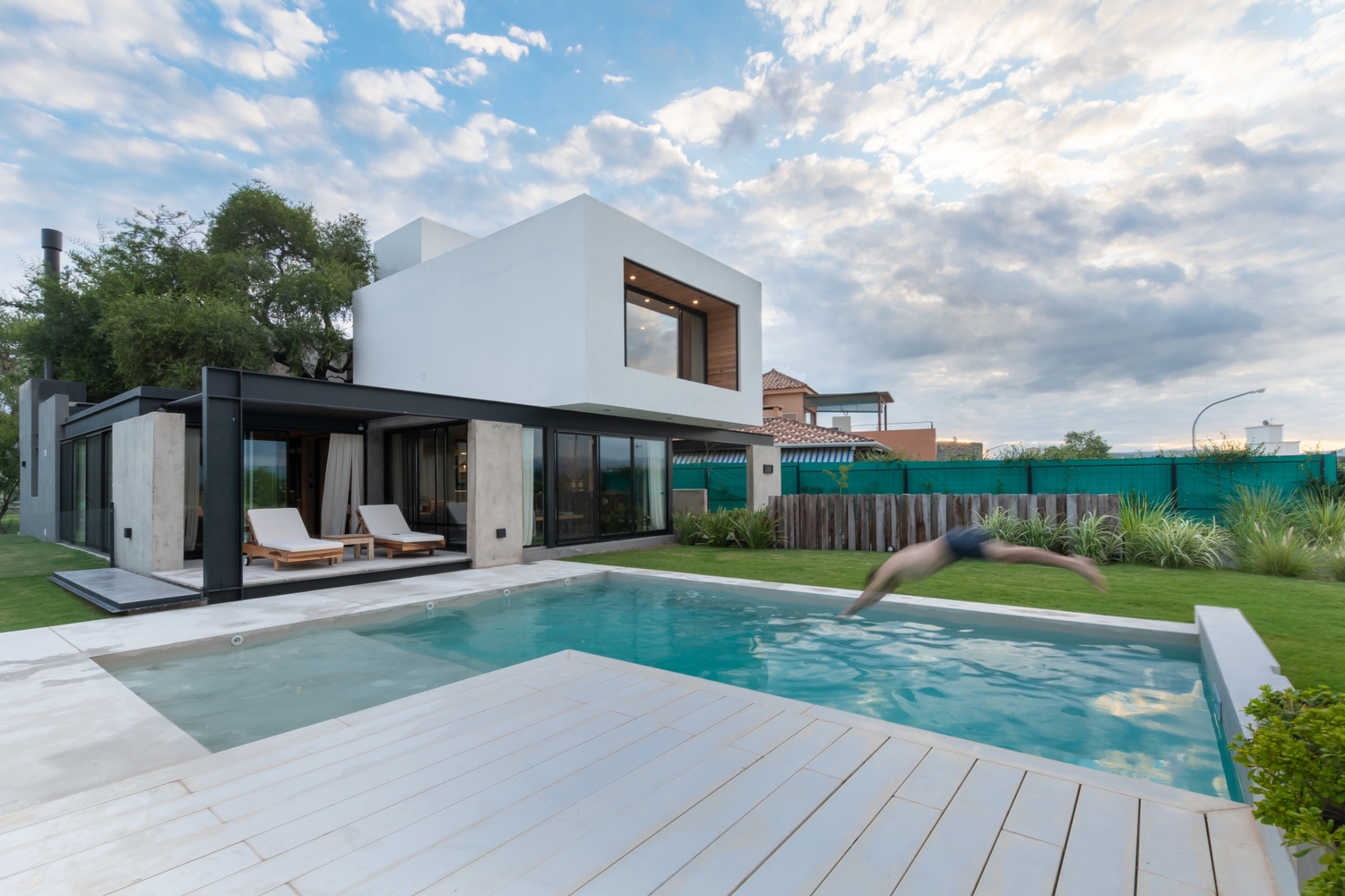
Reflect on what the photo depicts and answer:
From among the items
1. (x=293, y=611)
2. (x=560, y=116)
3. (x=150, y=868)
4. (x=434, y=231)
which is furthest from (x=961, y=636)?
(x=434, y=231)

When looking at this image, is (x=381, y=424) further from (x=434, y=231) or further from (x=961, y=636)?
(x=961, y=636)

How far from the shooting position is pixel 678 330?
1397cm

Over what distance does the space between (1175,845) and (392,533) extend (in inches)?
421

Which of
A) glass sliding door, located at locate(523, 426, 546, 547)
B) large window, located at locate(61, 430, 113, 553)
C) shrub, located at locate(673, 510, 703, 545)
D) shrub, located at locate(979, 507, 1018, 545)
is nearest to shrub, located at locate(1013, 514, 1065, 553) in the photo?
shrub, located at locate(979, 507, 1018, 545)

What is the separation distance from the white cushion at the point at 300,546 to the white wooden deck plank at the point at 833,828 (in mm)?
8460

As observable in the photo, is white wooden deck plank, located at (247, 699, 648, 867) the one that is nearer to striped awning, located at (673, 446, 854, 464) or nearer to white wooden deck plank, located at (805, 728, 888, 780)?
white wooden deck plank, located at (805, 728, 888, 780)

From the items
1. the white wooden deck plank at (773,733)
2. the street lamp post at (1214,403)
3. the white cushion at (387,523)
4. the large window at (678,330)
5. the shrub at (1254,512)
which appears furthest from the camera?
the street lamp post at (1214,403)

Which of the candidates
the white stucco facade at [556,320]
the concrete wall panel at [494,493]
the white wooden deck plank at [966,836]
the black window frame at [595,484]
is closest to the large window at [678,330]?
the white stucco facade at [556,320]

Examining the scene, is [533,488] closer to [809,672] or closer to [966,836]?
[809,672]

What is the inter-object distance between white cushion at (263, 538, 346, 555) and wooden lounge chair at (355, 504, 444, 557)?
0.95 metres

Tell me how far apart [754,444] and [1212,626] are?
37.5 feet

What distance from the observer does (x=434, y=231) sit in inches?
665

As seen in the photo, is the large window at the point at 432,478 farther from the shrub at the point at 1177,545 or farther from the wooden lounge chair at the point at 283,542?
the shrub at the point at 1177,545

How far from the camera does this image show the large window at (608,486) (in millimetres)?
12125
